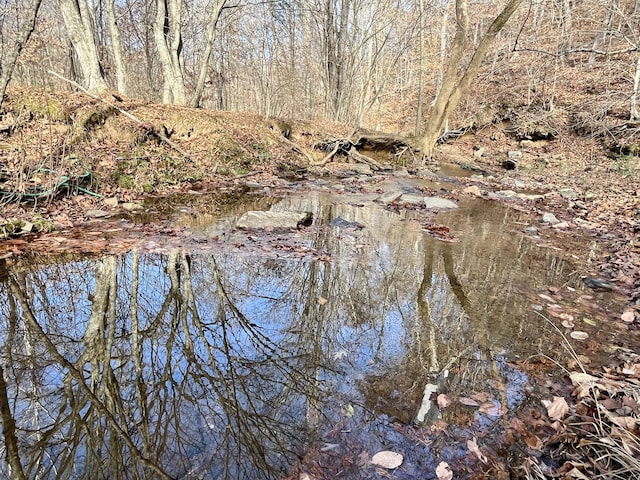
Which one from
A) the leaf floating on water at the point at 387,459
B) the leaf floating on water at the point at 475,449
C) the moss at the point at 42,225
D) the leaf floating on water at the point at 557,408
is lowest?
the leaf floating on water at the point at 475,449

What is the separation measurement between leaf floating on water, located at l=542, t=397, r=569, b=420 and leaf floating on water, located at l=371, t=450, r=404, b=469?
103 cm

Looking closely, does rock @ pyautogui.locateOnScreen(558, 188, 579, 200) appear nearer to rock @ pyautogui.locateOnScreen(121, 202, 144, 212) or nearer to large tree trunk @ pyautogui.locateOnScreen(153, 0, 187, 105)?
rock @ pyautogui.locateOnScreen(121, 202, 144, 212)

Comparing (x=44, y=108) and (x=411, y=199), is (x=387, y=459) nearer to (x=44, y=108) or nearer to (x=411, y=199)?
(x=411, y=199)

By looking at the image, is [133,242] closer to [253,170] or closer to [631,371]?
[631,371]

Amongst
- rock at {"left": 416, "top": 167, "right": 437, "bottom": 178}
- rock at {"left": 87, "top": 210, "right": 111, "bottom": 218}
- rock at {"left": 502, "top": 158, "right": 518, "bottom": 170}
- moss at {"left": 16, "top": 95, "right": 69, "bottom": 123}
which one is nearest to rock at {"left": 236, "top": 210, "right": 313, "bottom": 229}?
rock at {"left": 87, "top": 210, "right": 111, "bottom": 218}

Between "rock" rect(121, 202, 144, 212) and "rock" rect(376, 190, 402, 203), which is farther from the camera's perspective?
"rock" rect(376, 190, 402, 203)

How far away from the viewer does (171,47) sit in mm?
11547

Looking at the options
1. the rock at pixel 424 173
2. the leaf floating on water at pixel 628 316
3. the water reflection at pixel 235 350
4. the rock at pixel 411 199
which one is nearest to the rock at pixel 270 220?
the water reflection at pixel 235 350

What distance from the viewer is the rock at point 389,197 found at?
324 inches

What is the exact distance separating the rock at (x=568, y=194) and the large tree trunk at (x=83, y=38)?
12.4 meters

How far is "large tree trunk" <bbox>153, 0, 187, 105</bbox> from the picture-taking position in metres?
10.9

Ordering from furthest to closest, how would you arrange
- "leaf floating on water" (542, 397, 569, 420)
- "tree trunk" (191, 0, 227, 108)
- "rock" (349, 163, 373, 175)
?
"rock" (349, 163, 373, 175) → "tree trunk" (191, 0, 227, 108) → "leaf floating on water" (542, 397, 569, 420)

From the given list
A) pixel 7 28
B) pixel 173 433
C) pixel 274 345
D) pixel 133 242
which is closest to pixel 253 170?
pixel 133 242

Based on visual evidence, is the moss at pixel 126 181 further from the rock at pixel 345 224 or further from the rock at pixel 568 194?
the rock at pixel 568 194
